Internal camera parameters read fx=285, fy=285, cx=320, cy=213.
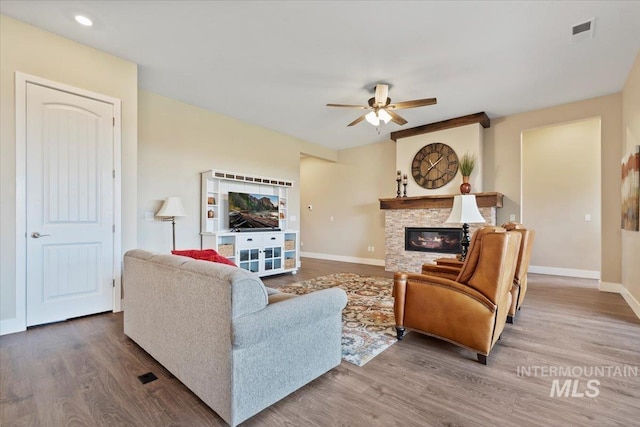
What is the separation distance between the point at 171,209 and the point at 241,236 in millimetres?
1186

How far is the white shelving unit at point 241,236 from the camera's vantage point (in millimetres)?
4742

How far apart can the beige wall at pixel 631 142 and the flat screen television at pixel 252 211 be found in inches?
202

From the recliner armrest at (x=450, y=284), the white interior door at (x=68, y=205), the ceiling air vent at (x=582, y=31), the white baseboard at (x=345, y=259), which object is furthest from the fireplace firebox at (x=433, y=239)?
the white interior door at (x=68, y=205)

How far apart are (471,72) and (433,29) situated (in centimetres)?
114

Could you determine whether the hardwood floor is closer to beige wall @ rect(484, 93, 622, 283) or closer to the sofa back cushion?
the sofa back cushion

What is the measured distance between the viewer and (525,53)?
3203 millimetres

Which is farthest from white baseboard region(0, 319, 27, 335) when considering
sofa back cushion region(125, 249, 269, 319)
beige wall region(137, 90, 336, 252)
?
sofa back cushion region(125, 249, 269, 319)

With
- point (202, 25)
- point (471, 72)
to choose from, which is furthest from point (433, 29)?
point (202, 25)

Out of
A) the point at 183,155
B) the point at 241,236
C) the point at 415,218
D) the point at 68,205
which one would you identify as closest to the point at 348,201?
the point at 415,218

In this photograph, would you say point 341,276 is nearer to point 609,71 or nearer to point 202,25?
point 202,25

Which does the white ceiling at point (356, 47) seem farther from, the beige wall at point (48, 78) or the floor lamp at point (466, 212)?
the floor lamp at point (466, 212)

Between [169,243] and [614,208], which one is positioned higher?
[614,208]

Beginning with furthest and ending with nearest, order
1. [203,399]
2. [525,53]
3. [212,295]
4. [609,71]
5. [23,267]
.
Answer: [609,71] < [525,53] < [23,267] < [203,399] < [212,295]

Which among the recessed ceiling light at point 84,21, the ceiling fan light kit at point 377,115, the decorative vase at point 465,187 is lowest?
the decorative vase at point 465,187
